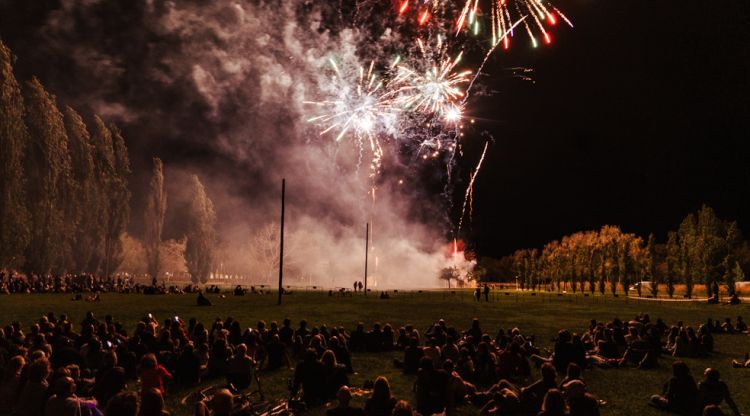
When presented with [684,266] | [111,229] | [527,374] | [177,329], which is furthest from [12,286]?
[684,266]

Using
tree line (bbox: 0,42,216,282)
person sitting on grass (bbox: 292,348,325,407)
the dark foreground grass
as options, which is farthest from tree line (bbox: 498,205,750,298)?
tree line (bbox: 0,42,216,282)

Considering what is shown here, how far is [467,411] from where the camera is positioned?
40.6ft

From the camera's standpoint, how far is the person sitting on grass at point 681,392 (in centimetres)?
1219

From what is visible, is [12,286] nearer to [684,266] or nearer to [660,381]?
[660,381]

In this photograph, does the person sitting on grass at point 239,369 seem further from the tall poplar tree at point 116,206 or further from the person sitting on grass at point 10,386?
the tall poplar tree at point 116,206

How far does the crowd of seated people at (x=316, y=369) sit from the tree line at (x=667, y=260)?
58.3 meters

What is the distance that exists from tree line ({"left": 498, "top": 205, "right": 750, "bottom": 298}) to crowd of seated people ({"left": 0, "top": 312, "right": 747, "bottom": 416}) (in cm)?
5830

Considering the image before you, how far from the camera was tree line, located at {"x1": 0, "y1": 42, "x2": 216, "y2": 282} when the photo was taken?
55.7 metres

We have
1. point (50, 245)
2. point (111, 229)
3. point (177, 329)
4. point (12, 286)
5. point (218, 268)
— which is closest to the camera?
point (177, 329)

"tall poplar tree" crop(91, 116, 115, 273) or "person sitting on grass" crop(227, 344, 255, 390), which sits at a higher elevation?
"tall poplar tree" crop(91, 116, 115, 273)

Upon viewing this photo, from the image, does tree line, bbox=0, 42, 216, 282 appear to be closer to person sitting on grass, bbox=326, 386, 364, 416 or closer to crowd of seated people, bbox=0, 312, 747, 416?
crowd of seated people, bbox=0, 312, 747, 416

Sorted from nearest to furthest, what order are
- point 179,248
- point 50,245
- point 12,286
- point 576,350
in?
point 576,350 → point 12,286 → point 50,245 → point 179,248

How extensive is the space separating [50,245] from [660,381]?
210 ft

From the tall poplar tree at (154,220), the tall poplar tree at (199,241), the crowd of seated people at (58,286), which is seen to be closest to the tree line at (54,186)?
the crowd of seated people at (58,286)
